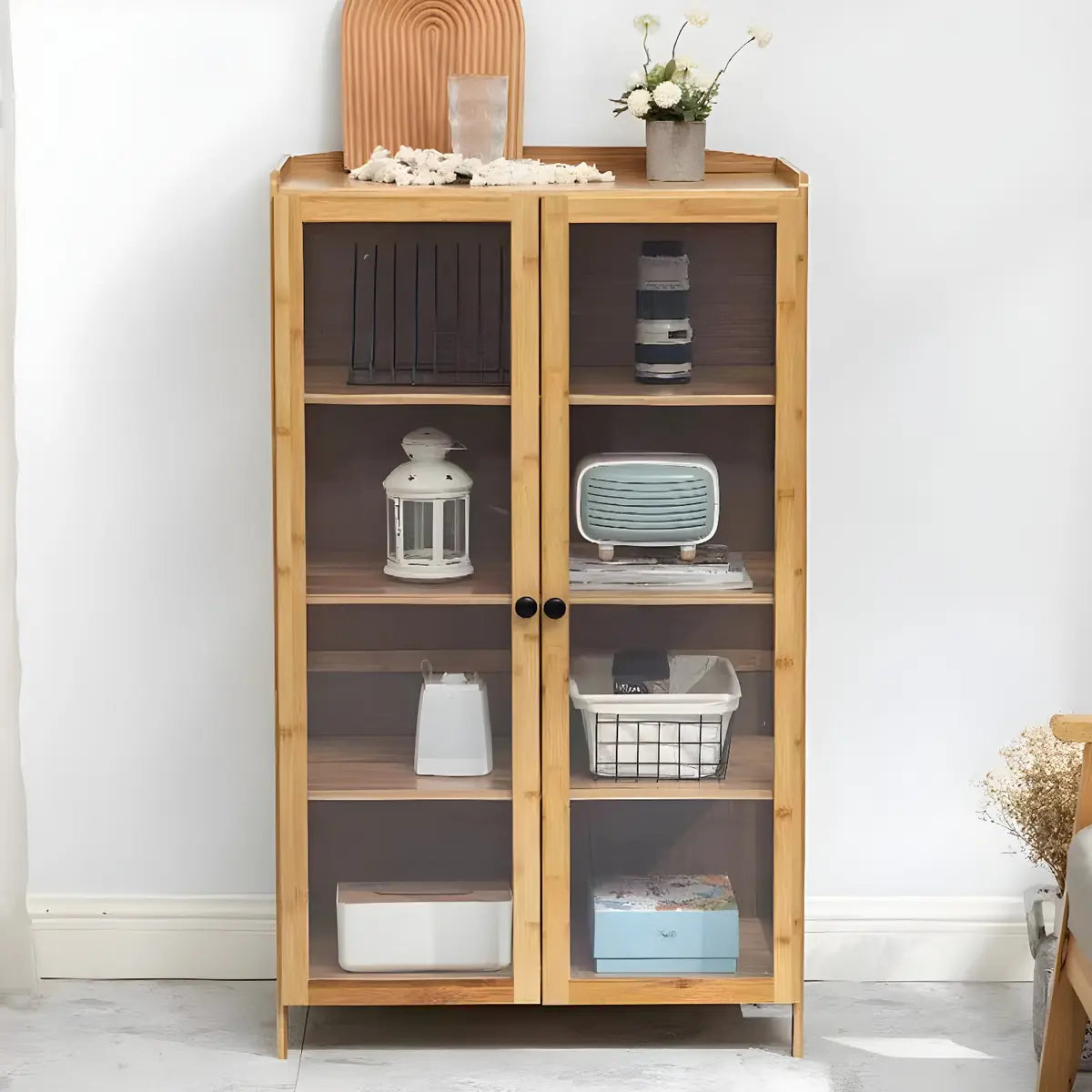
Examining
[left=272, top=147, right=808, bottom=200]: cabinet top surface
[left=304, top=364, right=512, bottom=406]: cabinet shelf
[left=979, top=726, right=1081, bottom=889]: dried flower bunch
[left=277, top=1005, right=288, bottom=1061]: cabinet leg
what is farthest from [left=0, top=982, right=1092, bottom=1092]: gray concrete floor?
[left=272, top=147, right=808, bottom=200]: cabinet top surface

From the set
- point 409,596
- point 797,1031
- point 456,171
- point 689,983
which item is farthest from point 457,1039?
point 456,171

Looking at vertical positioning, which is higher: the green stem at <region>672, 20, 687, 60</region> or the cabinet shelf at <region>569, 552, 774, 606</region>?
the green stem at <region>672, 20, 687, 60</region>

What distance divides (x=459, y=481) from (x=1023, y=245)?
1.21m

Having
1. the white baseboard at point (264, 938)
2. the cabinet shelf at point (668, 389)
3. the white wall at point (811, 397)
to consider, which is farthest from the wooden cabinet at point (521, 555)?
the white baseboard at point (264, 938)

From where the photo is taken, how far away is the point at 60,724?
10.2 feet

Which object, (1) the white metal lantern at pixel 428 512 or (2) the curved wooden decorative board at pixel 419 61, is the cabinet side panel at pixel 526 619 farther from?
(2) the curved wooden decorative board at pixel 419 61

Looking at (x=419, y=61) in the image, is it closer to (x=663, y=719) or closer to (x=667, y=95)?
(x=667, y=95)

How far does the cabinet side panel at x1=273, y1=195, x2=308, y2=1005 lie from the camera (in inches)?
101

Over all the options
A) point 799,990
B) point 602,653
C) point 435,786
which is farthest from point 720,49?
point 799,990

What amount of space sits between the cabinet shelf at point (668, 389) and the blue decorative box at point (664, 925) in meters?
0.84

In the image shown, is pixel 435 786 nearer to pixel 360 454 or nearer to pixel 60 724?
pixel 360 454

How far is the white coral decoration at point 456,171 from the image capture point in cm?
266

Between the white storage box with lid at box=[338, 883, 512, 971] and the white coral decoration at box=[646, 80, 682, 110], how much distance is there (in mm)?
1392

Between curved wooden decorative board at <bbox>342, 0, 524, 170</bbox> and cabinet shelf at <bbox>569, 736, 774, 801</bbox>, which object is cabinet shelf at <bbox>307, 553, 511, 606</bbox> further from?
curved wooden decorative board at <bbox>342, 0, 524, 170</bbox>
